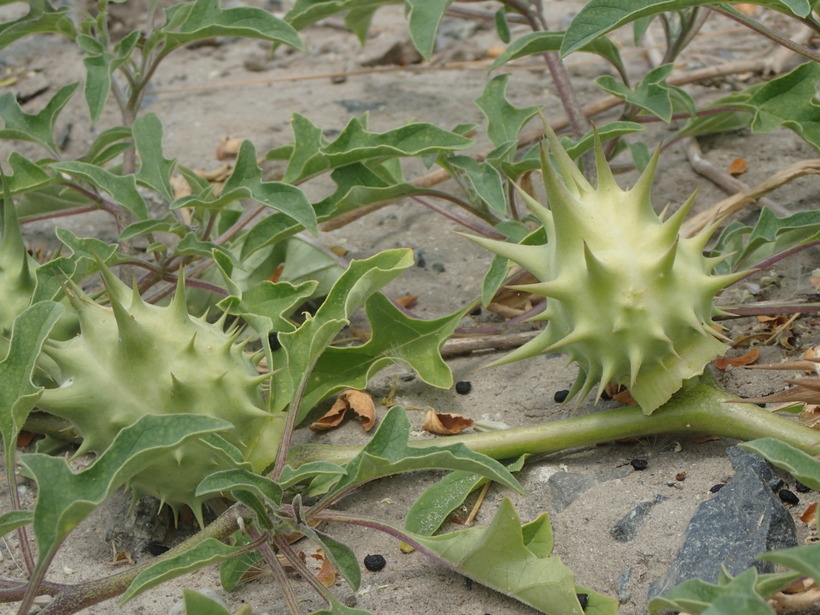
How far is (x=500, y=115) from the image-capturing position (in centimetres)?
280

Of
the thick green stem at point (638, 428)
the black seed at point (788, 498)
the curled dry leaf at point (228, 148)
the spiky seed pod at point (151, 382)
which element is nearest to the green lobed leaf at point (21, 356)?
the spiky seed pod at point (151, 382)

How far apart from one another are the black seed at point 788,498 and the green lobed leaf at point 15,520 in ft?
4.75

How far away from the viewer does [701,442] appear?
218cm

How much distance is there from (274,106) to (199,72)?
2.39ft

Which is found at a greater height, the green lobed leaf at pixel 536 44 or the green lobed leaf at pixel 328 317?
the green lobed leaf at pixel 536 44

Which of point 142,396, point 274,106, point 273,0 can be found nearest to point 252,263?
point 142,396

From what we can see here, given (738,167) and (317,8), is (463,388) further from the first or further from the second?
(738,167)

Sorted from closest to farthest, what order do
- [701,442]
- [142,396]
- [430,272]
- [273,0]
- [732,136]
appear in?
1. [142,396]
2. [701,442]
3. [430,272]
4. [732,136]
5. [273,0]

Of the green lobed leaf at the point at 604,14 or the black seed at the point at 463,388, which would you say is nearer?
the green lobed leaf at the point at 604,14

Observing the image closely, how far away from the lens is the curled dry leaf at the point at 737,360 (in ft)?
7.73

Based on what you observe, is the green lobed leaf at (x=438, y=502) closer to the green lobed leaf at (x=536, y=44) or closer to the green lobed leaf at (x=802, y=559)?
the green lobed leaf at (x=802, y=559)

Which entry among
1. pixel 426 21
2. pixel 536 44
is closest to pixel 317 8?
pixel 426 21

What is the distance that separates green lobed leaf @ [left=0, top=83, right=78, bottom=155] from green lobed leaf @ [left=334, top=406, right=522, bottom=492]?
5.15 ft

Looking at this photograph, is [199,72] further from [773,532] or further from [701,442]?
[773,532]
